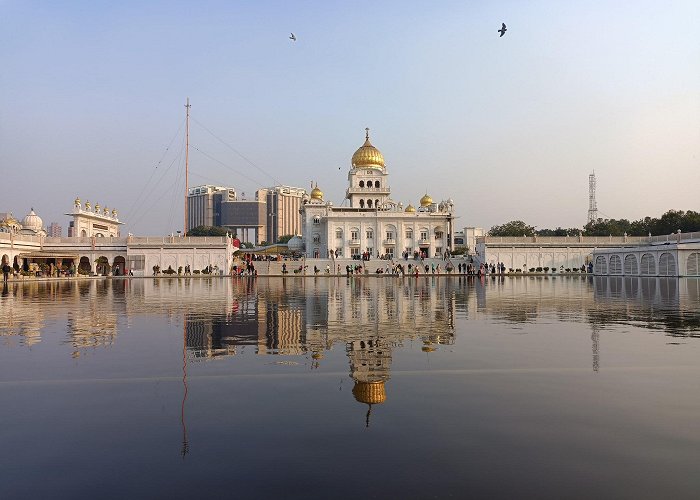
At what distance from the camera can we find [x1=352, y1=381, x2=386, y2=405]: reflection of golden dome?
6.73 metres

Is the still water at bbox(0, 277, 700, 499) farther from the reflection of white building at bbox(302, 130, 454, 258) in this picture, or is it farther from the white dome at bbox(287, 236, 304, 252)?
the white dome at bbox(287, 236, 304, 252)

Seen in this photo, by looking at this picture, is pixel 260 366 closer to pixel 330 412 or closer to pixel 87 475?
pixel 330 412

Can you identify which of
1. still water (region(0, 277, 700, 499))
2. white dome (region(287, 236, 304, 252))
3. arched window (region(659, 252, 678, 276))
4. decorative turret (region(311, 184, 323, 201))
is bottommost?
still water (region(0, 277, 700, 499))

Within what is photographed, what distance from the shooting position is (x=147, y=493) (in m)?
4.19

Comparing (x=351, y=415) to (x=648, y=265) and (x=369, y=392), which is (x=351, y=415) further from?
(x=648, y=265)

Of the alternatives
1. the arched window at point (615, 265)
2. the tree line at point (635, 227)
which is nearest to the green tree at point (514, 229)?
the tree line at point (635, 227)

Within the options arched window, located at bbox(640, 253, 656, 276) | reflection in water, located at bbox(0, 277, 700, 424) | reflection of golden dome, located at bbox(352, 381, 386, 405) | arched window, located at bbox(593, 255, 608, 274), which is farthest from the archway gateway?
reflection of golden dome, located at bbox(352, 381, 386, 405)

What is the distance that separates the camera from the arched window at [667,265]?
1924 inches

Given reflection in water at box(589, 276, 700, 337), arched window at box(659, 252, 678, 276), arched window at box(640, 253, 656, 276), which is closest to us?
reflection in water at box(589, 276, 700, 337)

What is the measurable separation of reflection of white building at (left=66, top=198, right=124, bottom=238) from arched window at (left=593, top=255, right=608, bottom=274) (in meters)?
64.2

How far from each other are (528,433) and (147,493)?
3509 millimetres

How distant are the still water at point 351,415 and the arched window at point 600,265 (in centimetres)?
5240

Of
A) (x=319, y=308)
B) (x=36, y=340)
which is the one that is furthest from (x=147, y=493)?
(x=319, y=308)

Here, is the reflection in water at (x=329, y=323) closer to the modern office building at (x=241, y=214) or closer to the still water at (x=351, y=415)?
the still water at (x=351, y=415)
